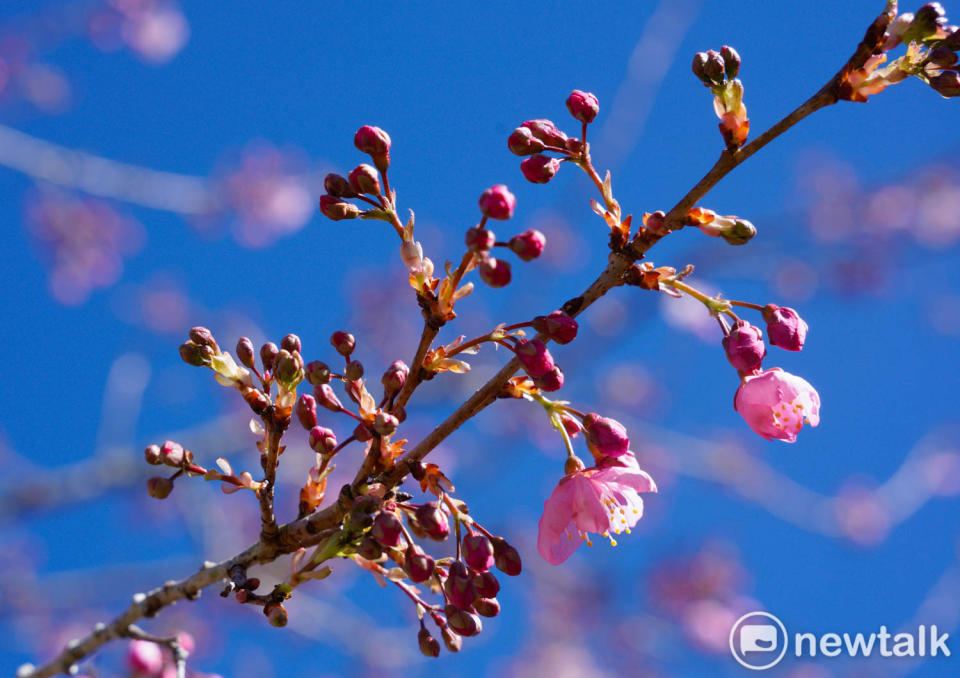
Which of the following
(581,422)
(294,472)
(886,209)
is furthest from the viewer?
(886,209)

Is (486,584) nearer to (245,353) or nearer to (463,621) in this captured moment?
(463,621)

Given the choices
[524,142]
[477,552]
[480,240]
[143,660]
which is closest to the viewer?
[480,240]

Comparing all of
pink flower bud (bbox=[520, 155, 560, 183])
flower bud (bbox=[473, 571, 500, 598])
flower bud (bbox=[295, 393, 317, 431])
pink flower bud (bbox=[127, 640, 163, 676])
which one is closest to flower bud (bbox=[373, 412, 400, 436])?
flower bud (bbox=[295, 393, 317, 431])

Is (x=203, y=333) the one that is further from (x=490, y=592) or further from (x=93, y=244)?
(x=93, y=244)

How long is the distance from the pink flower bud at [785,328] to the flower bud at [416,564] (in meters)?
0.77

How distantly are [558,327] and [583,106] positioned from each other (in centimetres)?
53

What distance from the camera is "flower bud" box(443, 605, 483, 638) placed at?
1.48m

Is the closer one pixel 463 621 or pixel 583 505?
pixel 463 621

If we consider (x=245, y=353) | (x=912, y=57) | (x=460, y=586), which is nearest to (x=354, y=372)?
(x=245, y=353)

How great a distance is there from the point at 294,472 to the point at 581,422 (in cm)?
489

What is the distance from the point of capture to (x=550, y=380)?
53.6 inches

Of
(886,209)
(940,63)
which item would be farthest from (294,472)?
(886,209)

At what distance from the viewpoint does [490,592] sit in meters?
1.45

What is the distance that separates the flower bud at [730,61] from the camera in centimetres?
148
